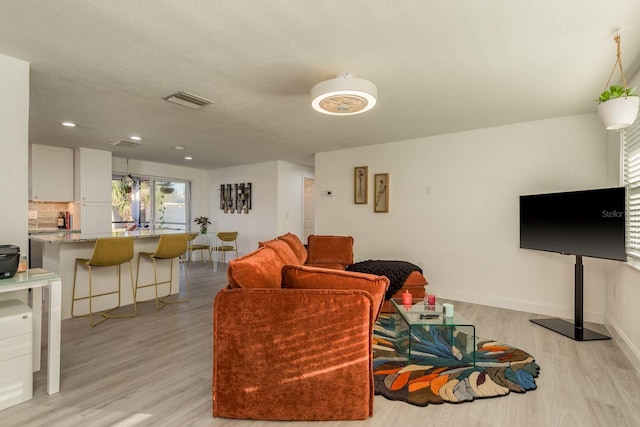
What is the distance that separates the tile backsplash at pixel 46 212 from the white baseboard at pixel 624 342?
7.98 metres

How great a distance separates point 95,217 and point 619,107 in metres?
7.14

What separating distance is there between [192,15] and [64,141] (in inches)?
182

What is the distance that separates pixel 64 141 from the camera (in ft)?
16.8

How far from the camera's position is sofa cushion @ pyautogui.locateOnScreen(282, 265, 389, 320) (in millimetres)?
1825

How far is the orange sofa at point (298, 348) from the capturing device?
178cm

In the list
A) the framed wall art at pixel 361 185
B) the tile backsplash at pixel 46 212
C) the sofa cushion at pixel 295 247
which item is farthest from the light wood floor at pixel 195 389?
the tile backsplash at pixel 46 212

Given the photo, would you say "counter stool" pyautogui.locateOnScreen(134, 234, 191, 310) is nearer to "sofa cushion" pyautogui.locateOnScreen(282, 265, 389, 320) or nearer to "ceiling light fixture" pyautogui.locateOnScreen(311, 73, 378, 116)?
"ceiling light fixture" pyautogui.locateOnScreen(311, 73, 378, 116)

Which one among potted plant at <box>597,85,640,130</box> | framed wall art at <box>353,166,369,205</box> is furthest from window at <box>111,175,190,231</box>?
potted plant at <box>597,85,640,130</box>

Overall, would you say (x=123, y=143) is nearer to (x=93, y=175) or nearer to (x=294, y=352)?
(x=93, y=175)

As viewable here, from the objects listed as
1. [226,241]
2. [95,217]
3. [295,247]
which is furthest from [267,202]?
[95,217]

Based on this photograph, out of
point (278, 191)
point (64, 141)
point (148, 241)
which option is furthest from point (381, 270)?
point (64, 141)

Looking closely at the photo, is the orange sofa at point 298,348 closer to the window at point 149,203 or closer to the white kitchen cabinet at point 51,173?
the white kitchen cabinet at point 51,173

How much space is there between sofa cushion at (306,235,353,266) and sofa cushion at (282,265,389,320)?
2.87 metres

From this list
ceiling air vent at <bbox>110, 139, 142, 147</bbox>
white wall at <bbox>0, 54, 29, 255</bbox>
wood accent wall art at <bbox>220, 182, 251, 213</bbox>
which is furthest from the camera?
wood accent wall art at <bbox>220, 182, 251, 213</bbox>
